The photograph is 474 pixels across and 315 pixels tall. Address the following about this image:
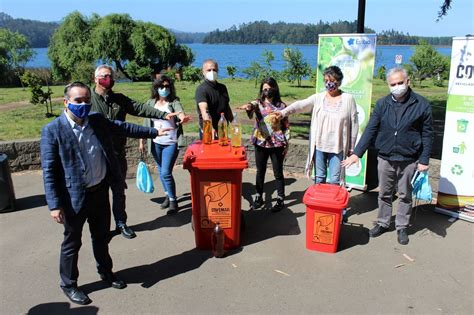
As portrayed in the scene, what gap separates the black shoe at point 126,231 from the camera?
4719 mm

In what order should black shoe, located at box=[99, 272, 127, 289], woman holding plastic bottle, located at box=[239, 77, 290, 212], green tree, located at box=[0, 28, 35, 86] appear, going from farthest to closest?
green tree, located at box=[0, 28, 35, 86]
woman holding plastic bottle, located at box=[239, 77, 290, 212]
black shoe, located at box=[99, 272, 127, 289]

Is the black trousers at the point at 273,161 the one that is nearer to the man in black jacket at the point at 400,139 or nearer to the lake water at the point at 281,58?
the man in black jacket at the point at 400,139

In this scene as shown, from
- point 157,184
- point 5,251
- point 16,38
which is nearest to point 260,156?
point 157,184

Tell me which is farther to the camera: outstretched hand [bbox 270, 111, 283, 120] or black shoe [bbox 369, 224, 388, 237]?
outstretched hand [bbox 270, 111, 283, 120]

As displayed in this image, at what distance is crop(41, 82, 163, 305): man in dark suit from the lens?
306 centimetres

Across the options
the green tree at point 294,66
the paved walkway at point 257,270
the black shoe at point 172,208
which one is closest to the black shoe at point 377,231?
the paved walkway at point 257,270

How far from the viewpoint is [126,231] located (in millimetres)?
4746

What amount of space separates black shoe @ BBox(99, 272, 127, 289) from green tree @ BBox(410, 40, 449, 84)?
615 inches

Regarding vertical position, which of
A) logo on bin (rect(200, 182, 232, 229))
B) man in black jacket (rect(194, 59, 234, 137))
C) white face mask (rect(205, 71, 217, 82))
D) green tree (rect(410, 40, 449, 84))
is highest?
green tree (rect(410, 40, 449, 84))

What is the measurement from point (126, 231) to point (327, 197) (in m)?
2.32

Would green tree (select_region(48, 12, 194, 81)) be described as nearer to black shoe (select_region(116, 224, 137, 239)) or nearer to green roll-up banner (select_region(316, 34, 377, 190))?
green roll-up banner (select_region(316, 34, 377, 190))

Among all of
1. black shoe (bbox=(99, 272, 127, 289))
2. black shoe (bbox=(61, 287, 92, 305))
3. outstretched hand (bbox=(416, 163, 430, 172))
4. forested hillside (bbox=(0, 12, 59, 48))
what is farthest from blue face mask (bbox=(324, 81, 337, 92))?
forested hillside (bbox=(0, 12, 59, 48))

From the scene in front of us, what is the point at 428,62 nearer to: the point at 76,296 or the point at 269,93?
the point at 269,93

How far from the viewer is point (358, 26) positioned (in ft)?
20.4
